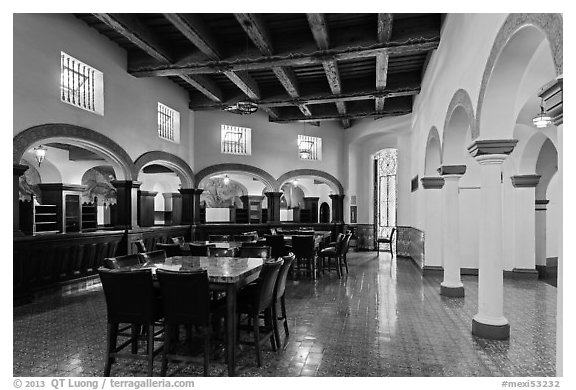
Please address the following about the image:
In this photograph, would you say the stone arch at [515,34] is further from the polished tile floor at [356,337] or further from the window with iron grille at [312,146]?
the window with iron grille at [312,146]

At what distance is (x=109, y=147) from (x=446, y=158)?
661cm

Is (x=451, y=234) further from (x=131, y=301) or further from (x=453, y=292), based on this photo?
(x=131, y=301)

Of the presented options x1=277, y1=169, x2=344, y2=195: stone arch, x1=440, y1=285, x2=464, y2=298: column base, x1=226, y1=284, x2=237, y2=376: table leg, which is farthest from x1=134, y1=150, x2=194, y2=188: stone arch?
x1=440, y1=285, x2=464, y2=298: column base

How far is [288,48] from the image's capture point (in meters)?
7.20

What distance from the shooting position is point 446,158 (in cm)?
642

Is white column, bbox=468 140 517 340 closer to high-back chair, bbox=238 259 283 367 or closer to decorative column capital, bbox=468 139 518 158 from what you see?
decorative column capital, bbox=468 139 518 158

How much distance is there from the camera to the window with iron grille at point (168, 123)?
34.3ft

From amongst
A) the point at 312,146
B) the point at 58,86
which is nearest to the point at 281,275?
the point at 58,86

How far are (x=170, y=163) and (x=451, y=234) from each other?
750cm

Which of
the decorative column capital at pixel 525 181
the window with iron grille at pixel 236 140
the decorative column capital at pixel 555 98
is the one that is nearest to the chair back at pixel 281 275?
the decorative column capital at pixel 555 98

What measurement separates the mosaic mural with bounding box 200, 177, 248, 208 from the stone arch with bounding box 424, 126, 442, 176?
10.8 metres

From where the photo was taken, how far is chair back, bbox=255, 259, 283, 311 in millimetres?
3707

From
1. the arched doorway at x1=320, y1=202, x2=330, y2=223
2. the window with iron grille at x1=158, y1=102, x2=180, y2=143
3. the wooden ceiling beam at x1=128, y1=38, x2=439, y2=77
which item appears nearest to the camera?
the wooden ceiling beam at x1=128, y1=38, x2=439, y2=77

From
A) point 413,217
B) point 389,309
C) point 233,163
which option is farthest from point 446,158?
point 233,163
